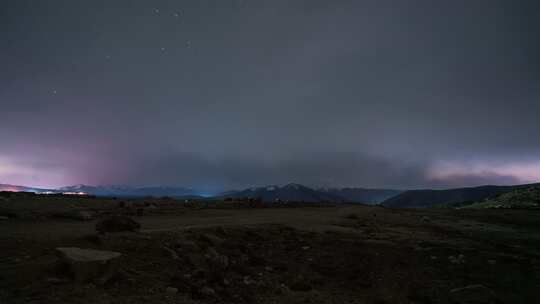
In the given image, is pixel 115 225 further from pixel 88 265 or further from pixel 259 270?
pixel 259 270

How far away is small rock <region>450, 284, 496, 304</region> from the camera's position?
41.1 feet

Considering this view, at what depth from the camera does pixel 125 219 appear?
16.6 meters

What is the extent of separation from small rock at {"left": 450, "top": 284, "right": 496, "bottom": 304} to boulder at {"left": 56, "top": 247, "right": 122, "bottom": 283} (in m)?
15.2

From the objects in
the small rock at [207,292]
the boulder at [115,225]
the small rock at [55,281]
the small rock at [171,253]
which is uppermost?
the boulder at [115,225]

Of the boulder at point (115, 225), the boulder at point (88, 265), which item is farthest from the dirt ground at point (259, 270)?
the boulder at point (115, 225)

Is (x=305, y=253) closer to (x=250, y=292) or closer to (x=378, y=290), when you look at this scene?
(x=378, y=290)

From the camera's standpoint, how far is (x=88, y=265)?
30.6 ft

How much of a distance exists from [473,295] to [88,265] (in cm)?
1707

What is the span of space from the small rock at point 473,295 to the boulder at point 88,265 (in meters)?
15.2

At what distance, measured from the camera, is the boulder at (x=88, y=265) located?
9148 millimetres

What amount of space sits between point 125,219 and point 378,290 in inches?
601

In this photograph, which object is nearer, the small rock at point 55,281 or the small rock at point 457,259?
the small rock at point 55,281

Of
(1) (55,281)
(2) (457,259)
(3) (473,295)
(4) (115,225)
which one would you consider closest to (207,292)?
(1) (55,281)

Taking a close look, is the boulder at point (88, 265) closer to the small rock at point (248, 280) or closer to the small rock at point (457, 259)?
the small rock at point (248, 280)
